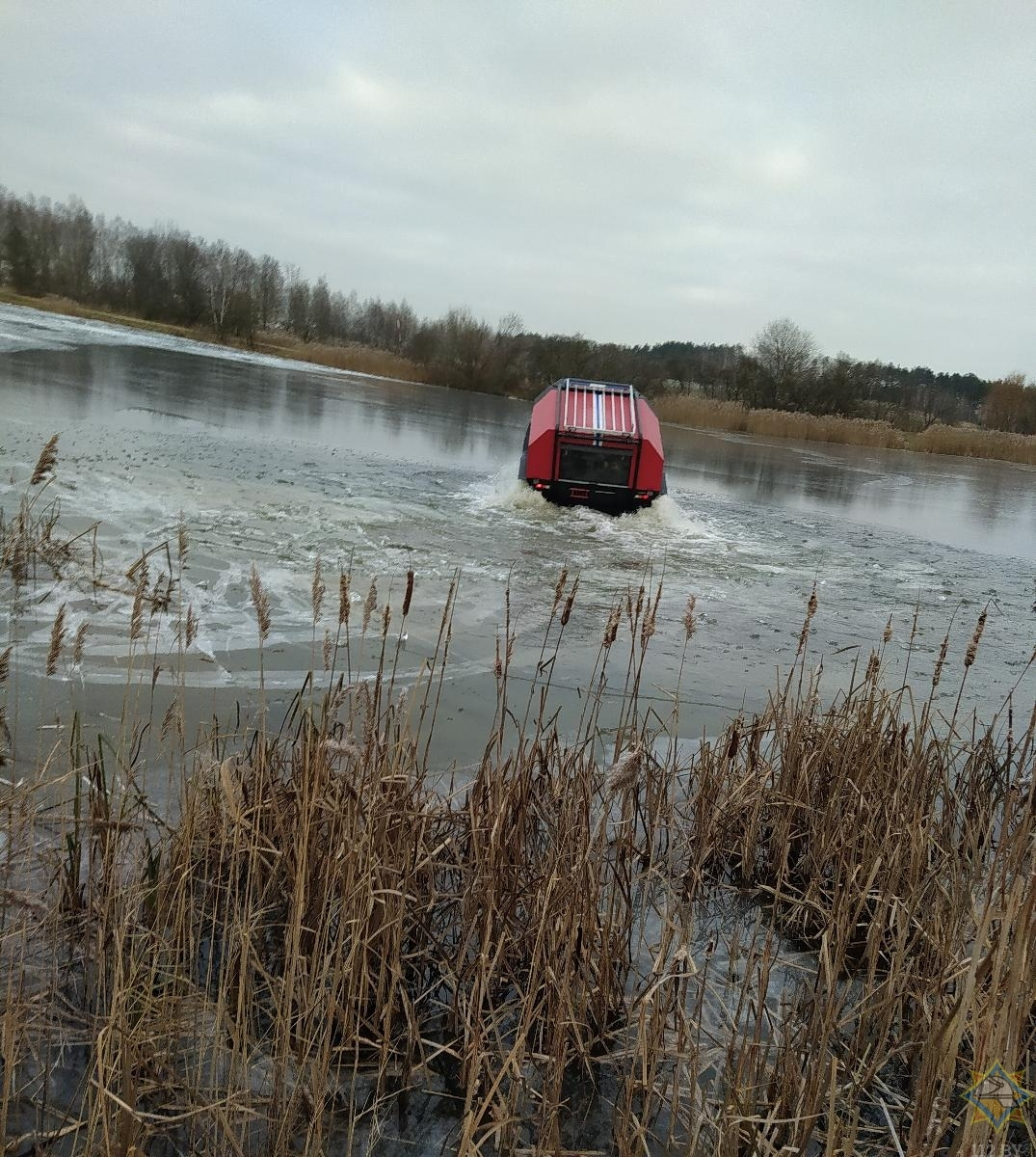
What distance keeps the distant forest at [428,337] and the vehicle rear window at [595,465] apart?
120 ft

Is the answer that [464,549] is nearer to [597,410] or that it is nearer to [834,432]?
[597,410]

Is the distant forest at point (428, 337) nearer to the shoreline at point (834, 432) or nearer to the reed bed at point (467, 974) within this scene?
the shoreline at point (834, 432)

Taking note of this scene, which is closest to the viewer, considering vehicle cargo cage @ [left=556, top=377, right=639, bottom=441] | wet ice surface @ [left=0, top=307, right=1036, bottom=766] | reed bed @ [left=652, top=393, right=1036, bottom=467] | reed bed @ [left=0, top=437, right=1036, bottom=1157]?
reed bed @ [left=0, top=437, right=1036, bottom=1157]

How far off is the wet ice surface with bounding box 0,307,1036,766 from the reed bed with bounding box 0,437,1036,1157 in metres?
1.71

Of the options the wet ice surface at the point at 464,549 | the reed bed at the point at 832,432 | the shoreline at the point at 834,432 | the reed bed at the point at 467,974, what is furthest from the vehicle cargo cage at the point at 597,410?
the reed bed at the point at 832,432

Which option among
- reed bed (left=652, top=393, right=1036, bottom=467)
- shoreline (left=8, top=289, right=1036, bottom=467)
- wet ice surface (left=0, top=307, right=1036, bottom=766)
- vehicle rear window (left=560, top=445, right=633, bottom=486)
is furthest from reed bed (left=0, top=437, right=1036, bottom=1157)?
reed bed (left=652, top=393, right=1036, bottom=467)

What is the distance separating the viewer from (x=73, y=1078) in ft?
7.84

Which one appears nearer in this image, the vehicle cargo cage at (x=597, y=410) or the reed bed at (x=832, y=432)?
the vehicle cargo cage at (x=597, y=410)

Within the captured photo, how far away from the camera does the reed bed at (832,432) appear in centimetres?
4028

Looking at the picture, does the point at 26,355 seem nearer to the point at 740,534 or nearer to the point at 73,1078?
the point at 740,534

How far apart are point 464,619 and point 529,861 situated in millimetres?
4456

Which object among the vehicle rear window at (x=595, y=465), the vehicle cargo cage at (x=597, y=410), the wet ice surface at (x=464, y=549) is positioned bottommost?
the wet ice surface at (x=464, y=549)

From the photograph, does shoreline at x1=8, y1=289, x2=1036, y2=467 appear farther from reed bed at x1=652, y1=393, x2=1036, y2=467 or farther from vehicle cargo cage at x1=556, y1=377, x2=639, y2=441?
vehicle cargo cage at x1=556, y1=377, x2=639, y2=441

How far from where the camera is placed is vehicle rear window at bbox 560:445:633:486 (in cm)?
1363
